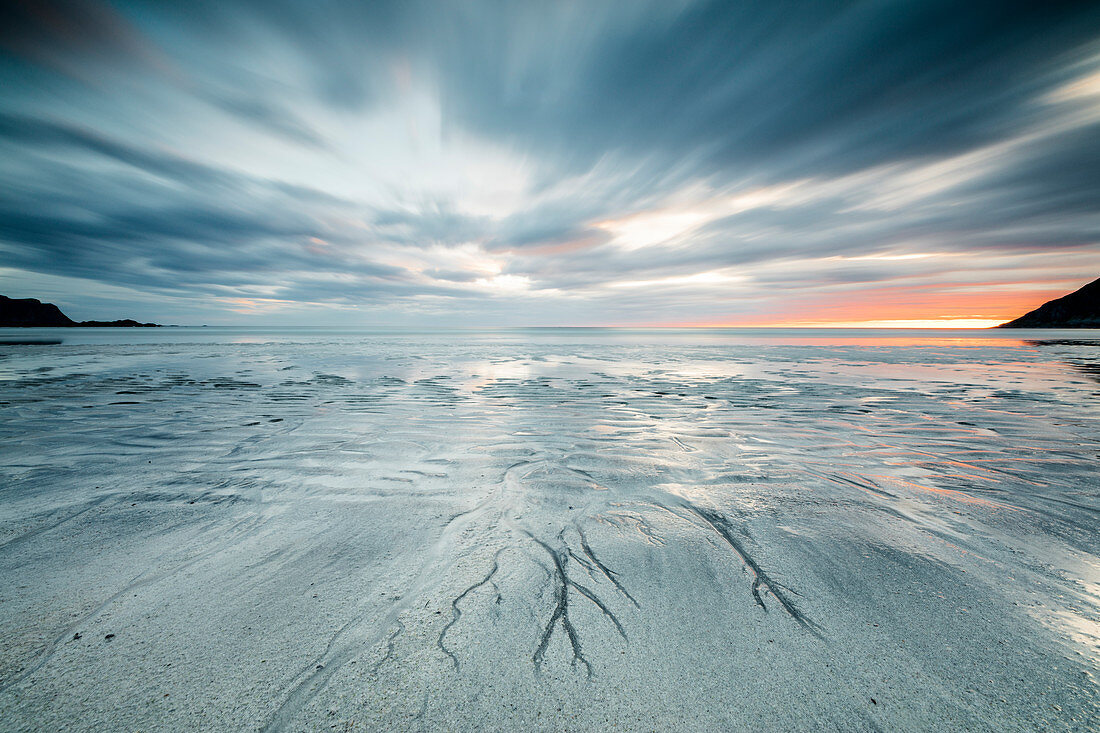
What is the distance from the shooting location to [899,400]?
384 inches

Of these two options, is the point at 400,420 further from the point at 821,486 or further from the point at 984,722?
the point at 984,722

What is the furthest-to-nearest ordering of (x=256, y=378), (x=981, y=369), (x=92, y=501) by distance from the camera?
(x=981, y=369) → (x=256, y=378) → (x=92, y=501)

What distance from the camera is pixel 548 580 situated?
277 centimetres

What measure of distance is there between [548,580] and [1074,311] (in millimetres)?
132689

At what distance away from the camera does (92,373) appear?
48.0 feet

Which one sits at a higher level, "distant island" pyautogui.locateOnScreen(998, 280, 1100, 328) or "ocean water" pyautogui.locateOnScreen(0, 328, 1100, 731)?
"distant island" pyautogui.locateOnScreen(998, 280, 1100, 328)

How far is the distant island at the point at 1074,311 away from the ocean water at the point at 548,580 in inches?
4667

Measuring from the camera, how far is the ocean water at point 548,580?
6.12ft

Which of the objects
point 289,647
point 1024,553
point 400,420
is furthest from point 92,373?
point 1024,553

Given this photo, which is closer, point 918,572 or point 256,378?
point 918,572

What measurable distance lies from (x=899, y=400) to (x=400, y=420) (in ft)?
39.0

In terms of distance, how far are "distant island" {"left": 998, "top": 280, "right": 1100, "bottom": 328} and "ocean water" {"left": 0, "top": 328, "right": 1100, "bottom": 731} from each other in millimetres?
118549

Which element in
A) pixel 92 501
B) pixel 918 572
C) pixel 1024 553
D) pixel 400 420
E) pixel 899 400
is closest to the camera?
pixel 918 572

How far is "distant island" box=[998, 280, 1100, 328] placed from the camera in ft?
248
